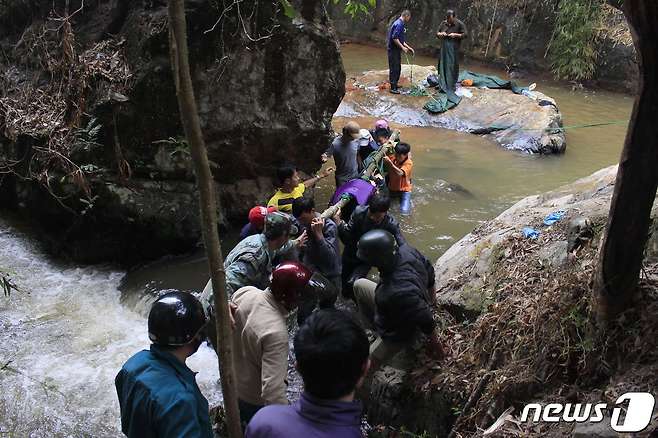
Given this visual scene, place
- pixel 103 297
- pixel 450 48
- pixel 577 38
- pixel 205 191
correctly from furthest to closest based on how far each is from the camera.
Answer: pixel 577 38, pixel 450 48, pixel 103 297, pixel 205 191

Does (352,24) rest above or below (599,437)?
above

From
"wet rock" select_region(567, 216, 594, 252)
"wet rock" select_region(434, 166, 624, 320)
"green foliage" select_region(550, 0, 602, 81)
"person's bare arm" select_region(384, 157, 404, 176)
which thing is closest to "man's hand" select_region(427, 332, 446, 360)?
"wet rock" select_region(434, 166, 624, 320)

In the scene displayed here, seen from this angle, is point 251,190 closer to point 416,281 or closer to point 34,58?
point 34,58

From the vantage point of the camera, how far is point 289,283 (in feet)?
10.8

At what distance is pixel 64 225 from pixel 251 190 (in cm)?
233

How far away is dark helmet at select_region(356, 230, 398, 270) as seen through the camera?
12.7 feet

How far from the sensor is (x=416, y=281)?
3986 mm

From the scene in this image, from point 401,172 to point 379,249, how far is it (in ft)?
12.5

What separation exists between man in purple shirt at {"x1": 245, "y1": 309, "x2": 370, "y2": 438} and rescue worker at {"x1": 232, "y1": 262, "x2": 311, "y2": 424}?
41.5 inches

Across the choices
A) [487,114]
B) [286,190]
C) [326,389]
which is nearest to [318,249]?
[286,190]

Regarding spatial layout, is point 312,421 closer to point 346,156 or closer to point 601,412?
point 601,412

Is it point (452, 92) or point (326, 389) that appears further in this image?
point (452, 92)

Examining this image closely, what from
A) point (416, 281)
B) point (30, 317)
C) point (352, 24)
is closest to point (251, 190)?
point (30, 317)

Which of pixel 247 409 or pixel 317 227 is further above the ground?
pixel 317 227
